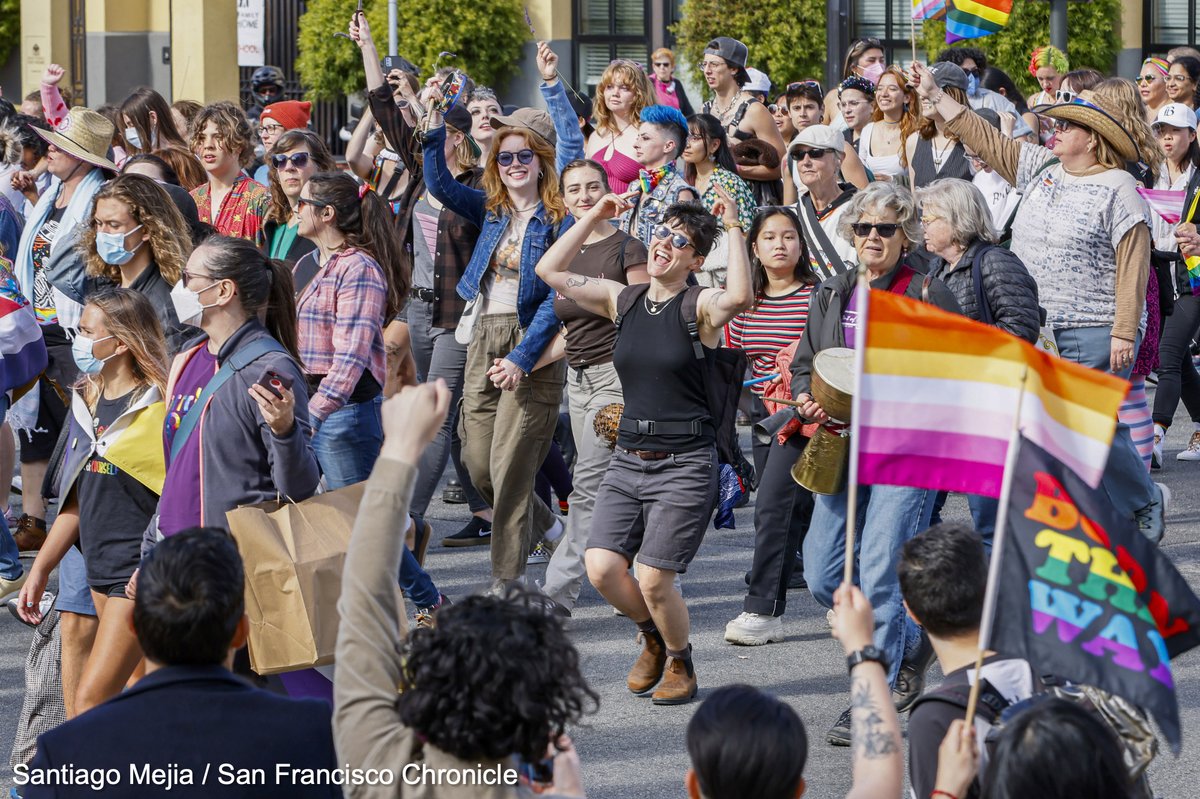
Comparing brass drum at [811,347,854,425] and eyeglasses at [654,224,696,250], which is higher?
eyeglasses at [654,224,696,250]

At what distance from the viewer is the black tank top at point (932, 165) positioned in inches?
380

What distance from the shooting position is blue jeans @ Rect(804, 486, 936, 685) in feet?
18.6

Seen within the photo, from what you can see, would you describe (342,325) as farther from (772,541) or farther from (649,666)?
(772,541)

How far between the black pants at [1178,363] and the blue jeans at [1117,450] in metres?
2.66

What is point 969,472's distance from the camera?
3572 millimetres

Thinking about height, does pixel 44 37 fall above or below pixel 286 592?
above

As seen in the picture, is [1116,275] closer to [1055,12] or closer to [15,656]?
[15,656]

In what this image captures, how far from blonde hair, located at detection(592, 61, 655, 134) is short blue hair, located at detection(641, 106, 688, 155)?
1.21m

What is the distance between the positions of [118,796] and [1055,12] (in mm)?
13836

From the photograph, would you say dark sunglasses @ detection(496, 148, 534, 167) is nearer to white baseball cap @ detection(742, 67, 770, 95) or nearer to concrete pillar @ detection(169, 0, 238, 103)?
white baseball cap @ detection(742, 67, 770, 95)

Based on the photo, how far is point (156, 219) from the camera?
6.43m

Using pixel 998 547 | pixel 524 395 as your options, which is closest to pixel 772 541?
pixel 524 395

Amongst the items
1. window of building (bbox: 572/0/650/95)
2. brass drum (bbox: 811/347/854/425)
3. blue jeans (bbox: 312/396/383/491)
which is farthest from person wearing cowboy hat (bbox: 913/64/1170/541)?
window of building (bbox: 572/0/650/95)

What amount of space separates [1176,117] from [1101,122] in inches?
142
